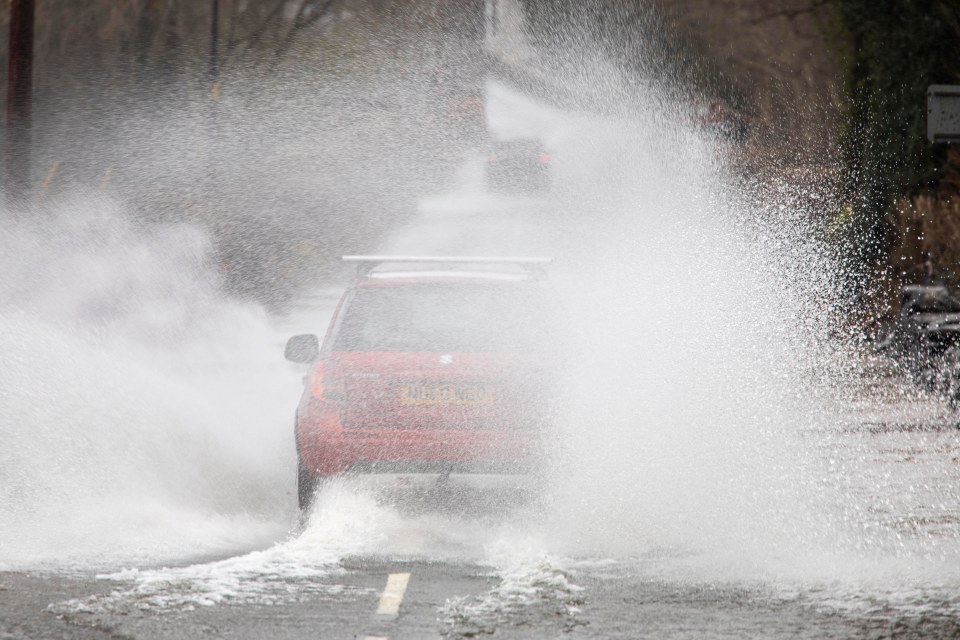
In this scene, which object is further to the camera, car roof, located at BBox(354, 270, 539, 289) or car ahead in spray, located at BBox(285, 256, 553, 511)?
car roof, located at BBox(354, 270, 539, 289)

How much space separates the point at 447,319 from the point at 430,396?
469 millimetres

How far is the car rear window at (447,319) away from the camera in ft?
23.8

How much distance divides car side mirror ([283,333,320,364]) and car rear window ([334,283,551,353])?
60cm

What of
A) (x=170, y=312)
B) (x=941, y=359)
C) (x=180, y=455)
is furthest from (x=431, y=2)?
(x=180, y=455)

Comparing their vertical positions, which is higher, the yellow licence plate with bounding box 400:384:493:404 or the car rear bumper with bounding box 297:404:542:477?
the yellow licence plate with bounding box 400:384:493:404

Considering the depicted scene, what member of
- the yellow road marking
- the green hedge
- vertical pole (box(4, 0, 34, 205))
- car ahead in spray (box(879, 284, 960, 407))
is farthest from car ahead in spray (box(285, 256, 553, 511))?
the green hedge

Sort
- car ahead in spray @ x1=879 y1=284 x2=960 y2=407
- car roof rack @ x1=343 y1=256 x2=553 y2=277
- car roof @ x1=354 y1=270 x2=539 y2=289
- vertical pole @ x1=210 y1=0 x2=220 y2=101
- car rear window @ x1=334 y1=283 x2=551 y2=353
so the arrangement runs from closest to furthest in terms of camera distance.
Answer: car rear window @ x1=334 y1=283 x2=551 y2=353
car roof @ x1=354 y1=270 x2=539 y2=289
car roof rack @ x1=343 y1=256 x2=553 y2=277
car ahead in spray @ x1=879 y1=284 x2=960 y2=407
vertical pole @ x1=210 y1=0 x2=220 y2=101

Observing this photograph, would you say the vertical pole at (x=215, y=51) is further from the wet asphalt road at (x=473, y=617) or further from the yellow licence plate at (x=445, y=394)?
the wet asphalt road at (x=473, y=617)

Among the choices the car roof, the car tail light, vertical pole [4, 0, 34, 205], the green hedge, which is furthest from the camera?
the green hedge

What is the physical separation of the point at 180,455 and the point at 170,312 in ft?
37.9

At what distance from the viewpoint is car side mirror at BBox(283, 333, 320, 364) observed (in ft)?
26.2

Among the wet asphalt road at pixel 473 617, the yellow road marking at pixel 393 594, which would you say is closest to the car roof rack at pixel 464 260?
the yellow road marking at pixel 393 594

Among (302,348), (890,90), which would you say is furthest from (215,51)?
(302,348)

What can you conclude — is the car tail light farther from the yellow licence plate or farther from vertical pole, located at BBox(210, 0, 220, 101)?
vertical pole, located at BBox(210, 0, 220, 101)
